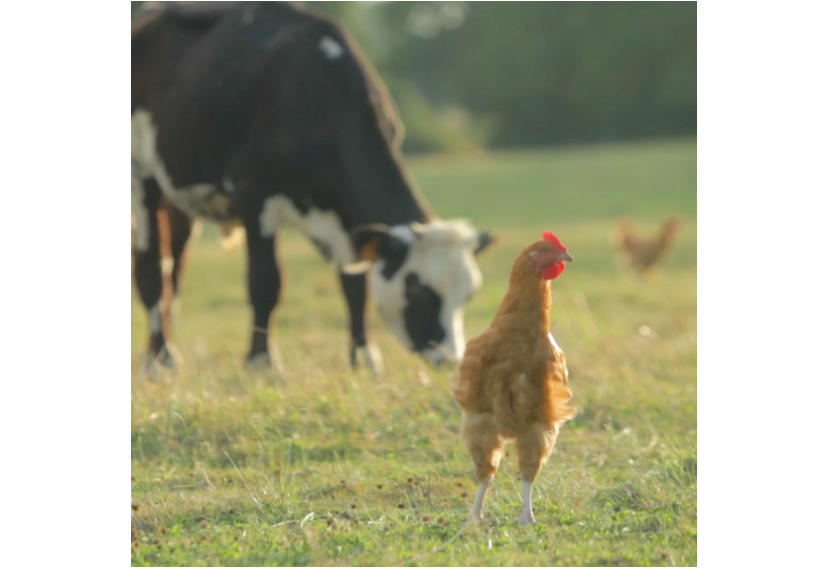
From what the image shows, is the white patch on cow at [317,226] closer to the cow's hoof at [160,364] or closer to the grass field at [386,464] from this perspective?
the grass field at [386,464]

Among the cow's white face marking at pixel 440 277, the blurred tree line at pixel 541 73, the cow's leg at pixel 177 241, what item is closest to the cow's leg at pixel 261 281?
the cow's white face marking at pixel 440 277

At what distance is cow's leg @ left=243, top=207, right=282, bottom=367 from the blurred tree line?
68.9 ft

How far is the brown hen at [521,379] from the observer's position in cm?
400

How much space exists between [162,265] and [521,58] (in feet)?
104

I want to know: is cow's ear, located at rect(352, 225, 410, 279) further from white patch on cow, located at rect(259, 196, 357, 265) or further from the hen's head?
the hen's head

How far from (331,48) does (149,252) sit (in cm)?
229

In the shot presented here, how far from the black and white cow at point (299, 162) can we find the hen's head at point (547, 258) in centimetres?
324

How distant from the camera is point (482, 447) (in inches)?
161

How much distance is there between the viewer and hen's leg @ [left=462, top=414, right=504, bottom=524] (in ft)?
13.4

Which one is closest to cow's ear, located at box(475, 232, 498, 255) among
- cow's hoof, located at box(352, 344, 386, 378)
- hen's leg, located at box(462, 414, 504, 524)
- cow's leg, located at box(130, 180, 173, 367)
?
cow's hoof, located at box(352, 344, 386, 378)

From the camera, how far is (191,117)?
25.8 feet

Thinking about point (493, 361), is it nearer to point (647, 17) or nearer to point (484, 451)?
point (484, 451)
